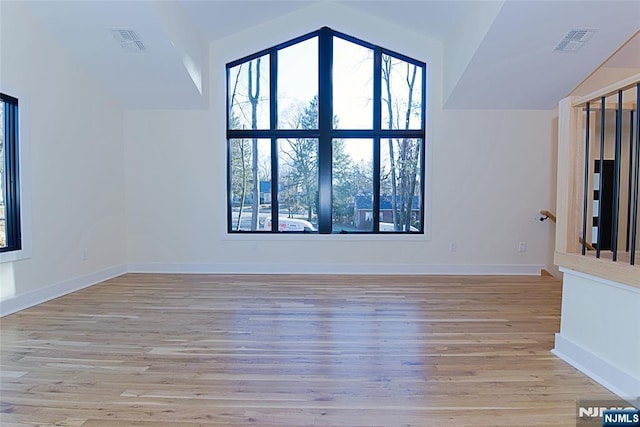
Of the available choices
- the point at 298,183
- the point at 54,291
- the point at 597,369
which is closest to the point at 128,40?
the point at 298,183

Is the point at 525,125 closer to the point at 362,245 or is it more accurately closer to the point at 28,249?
the point at 362,245

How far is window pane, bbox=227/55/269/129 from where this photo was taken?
5.58m

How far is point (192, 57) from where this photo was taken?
484 centimetres

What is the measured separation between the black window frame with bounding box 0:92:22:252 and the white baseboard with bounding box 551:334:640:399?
4658mm

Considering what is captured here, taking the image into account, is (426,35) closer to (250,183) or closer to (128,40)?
(250,183)

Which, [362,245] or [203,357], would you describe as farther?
[362,245]

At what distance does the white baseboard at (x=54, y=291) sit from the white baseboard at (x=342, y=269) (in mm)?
472

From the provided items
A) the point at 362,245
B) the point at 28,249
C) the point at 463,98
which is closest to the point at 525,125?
the point at 463,98

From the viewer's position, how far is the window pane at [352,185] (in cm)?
556

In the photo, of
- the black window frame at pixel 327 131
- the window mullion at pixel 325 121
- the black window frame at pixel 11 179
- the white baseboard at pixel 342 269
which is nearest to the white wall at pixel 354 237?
the white baseboard at pixel 342 269

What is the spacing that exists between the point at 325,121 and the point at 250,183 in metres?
1.39

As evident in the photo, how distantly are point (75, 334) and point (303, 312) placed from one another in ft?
5.99

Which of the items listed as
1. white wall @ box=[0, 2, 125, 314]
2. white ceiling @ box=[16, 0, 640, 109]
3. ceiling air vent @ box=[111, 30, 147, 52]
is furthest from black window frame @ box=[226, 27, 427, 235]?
white wall @ box=[0, 2, 125, 314]

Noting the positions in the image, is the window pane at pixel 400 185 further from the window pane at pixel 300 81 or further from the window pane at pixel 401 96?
the window pane at pixel 300 81
